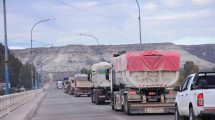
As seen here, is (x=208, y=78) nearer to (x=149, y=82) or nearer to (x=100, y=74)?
(x=149, y=82)

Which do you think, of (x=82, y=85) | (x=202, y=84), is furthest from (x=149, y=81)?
(x=82, y=85)

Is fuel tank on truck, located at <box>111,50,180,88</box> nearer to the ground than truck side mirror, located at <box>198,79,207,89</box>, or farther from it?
farther from it

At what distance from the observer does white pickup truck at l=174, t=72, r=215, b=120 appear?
17.5 meters

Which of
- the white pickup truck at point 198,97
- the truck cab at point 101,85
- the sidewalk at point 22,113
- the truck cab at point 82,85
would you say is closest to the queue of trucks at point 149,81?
the sidewalk at point 22,113

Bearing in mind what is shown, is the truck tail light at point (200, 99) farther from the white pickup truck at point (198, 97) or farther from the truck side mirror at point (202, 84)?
the truck side mirror at point (202, 84)

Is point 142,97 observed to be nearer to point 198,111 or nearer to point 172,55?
point 172,55

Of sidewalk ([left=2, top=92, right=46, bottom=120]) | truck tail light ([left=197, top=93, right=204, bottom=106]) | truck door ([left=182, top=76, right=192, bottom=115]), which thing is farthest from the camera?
sidewalk ([left=2, top=92, right=46, bottom=120])

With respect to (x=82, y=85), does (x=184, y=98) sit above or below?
below

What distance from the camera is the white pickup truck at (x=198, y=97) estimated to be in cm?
1752

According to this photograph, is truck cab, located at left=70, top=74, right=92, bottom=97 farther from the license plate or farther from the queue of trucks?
the license plate

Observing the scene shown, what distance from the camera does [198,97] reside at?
17.8m

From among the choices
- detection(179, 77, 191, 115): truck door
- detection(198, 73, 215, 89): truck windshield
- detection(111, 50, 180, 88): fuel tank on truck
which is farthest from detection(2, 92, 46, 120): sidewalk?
→ detection(198, 73, 215, 89): truck windshield

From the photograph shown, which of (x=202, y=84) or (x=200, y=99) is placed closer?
(x=200, y=99)

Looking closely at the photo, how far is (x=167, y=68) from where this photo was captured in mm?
30016
